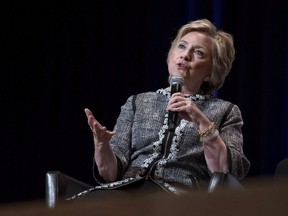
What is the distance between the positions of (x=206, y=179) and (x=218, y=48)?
1.31 feet

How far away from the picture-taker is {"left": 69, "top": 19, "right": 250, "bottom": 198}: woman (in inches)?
63.3

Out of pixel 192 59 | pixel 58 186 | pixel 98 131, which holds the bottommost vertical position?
pixel 58 186

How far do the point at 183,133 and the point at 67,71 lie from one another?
128cm

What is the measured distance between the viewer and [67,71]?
291 cm

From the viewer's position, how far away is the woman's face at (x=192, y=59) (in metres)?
1.79

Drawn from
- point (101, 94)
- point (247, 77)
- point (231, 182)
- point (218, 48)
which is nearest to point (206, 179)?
point (231, 182)

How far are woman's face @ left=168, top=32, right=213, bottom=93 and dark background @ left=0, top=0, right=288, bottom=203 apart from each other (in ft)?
3.22

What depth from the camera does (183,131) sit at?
1.73m

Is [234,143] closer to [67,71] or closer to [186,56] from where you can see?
[186,56]

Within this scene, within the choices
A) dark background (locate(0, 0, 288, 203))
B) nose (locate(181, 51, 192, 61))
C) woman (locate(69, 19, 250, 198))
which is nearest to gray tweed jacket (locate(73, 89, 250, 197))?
woman (locate(69, 19, 250, 198))

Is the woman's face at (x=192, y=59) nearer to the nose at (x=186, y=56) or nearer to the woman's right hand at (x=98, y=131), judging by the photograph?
the nose at (x=186, y=56)

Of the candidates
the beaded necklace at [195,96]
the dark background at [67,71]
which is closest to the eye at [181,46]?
the beaded necklace at [195,96]

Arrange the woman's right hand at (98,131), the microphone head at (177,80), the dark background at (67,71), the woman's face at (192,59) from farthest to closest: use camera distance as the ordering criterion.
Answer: the dark background at (67,71)
the woman's face at (192,59)
the microphone head at (177,80)
the woman's right hand at (98,131)

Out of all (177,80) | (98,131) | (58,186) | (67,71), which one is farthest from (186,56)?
(67,71)
